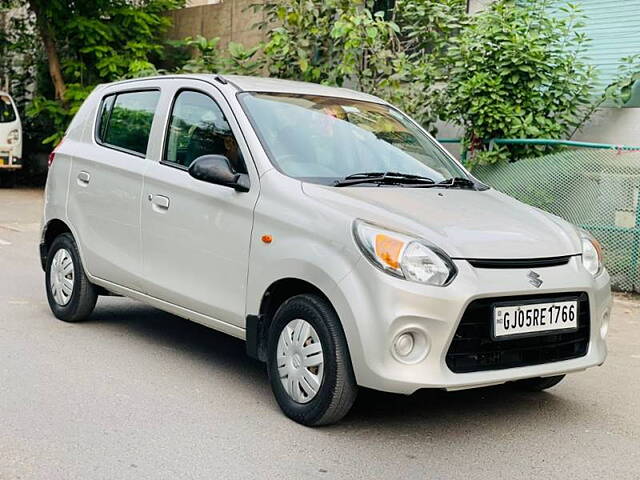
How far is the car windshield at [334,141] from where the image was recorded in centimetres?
540

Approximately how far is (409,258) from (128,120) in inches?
112

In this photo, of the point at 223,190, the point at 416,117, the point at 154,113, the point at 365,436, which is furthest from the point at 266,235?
the point at 416,117

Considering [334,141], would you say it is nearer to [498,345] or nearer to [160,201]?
[160,201]

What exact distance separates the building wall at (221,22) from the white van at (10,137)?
3.53m

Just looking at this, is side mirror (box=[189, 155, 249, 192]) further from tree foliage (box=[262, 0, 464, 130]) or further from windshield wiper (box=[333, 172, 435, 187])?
tree foliage (box=[262, 0, 464, 130])

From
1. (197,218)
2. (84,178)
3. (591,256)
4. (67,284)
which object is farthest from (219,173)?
(67,284)

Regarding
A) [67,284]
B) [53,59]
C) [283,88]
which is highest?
[53,59]

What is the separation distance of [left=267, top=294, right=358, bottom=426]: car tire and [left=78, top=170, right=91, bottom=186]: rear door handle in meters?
2.31

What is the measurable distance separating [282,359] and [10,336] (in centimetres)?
257

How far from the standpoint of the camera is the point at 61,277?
7.04 metres

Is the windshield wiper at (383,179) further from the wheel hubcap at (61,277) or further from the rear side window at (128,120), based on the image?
the wheel hubcap at (61,277)

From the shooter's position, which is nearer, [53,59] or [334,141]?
[334,141]

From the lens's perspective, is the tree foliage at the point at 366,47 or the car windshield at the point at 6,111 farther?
the car windshield at the point at 6,111

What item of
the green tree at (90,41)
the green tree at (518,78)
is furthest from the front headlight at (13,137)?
the green tree at (518,78)
